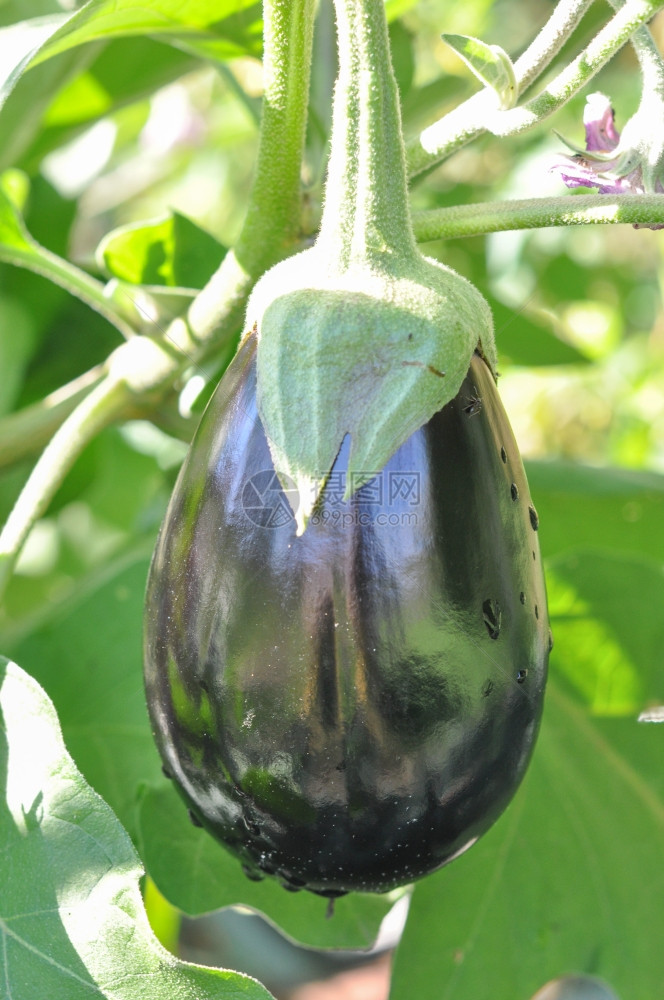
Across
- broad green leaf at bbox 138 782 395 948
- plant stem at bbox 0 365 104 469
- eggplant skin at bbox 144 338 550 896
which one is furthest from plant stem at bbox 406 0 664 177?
broad green leaf at bbox 138 782 395 948

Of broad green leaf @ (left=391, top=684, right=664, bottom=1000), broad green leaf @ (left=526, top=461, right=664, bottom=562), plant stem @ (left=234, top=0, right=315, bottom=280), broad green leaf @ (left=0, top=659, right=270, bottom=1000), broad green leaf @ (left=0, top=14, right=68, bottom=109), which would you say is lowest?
broad green leaf @ (left=391, top=684, right=664, bottom=1000)

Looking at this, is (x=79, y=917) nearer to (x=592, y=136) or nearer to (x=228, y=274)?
(x=228, y=274)

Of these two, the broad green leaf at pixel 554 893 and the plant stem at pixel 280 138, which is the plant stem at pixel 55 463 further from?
the broad green leaf at pixel 554 893

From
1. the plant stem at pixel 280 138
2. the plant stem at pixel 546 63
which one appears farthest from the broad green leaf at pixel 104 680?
the plant stem at pixel 546 63

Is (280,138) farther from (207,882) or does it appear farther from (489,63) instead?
(207,882)

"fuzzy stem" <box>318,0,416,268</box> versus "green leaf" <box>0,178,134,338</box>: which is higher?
"fuzzy stem" <box>318,0,416,268</box>

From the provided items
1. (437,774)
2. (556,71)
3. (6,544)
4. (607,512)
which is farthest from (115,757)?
(556,71)

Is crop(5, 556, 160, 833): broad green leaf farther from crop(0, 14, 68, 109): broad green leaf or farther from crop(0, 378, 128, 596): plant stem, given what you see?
crop(0, 14, 68, 109): broad green leaf
